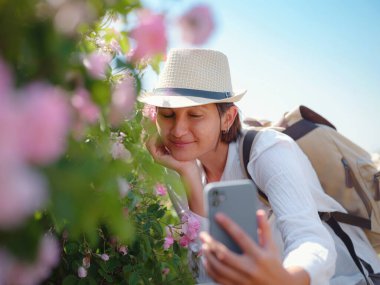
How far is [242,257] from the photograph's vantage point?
1.08 m

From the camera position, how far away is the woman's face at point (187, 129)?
2375mm

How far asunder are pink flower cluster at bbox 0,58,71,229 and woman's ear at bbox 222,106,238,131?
7.11 ft

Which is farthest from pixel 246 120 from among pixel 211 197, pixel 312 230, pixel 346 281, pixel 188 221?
pixel 211 197

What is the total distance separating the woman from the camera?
181cm

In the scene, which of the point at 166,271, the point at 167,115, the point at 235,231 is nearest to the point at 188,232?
the point at 166,271

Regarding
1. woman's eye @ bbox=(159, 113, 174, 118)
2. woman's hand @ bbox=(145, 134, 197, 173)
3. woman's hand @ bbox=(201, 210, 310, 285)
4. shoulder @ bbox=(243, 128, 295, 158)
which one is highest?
woman's hand @ bbox=(201, 210, 310, 285)

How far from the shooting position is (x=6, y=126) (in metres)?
0.40

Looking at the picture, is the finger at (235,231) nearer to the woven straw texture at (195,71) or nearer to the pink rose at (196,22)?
the pink rose at (196,22)

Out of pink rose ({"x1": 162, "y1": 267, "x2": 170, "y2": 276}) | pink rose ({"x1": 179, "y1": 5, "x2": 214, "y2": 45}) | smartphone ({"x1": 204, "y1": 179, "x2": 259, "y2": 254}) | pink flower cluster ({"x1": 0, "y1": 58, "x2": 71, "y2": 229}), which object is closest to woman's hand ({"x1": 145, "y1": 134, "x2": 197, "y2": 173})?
pink rose ({"x1": 162, "y1": 267, "x2": 170, "y2": 276})

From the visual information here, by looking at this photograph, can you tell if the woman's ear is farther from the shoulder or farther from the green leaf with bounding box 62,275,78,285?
the green leaf with bounding box 62,275,78,285

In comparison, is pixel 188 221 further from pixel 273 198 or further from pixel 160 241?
pixel 273 198

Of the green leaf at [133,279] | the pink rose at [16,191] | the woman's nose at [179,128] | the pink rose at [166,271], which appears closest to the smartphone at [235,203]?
the pink rose at [16,191]

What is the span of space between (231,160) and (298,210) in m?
0.72

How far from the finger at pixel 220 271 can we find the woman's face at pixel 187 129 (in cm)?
128
